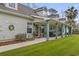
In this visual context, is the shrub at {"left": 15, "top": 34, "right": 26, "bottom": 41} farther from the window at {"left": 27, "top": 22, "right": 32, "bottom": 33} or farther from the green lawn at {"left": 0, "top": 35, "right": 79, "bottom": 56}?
the green lawn at {"left": 0, "top": 35, "right": 79, "bottom": 56}

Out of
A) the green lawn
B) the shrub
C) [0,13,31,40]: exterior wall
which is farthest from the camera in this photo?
the shrub

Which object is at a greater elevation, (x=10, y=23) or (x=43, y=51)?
(x=10, y=23)

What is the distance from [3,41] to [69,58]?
287 inches

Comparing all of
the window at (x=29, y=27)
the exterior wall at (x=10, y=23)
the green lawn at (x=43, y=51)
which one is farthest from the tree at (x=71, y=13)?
the green lawn at (x=43, y=51)

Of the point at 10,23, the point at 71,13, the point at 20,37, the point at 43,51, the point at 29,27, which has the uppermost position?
the point at 71,13

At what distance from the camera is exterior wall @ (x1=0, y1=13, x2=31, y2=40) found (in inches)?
584

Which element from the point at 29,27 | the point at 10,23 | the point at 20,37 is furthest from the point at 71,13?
the point at 10,23

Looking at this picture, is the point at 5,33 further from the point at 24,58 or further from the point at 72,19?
the point at 72,19

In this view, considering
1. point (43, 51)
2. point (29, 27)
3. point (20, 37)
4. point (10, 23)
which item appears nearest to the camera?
point (43, 51)

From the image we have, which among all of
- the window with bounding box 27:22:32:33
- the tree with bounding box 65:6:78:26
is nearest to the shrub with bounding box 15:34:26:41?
the window with bounding box 27:22:32:33

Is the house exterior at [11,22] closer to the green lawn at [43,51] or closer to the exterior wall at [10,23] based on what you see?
the exterior wall at [10,23]

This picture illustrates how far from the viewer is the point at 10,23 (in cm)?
1598

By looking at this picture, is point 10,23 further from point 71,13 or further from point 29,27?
point 71,13

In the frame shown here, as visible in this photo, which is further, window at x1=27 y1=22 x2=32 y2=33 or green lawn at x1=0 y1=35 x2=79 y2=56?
window at x1=27 y1=22 x2=32 y2=33
